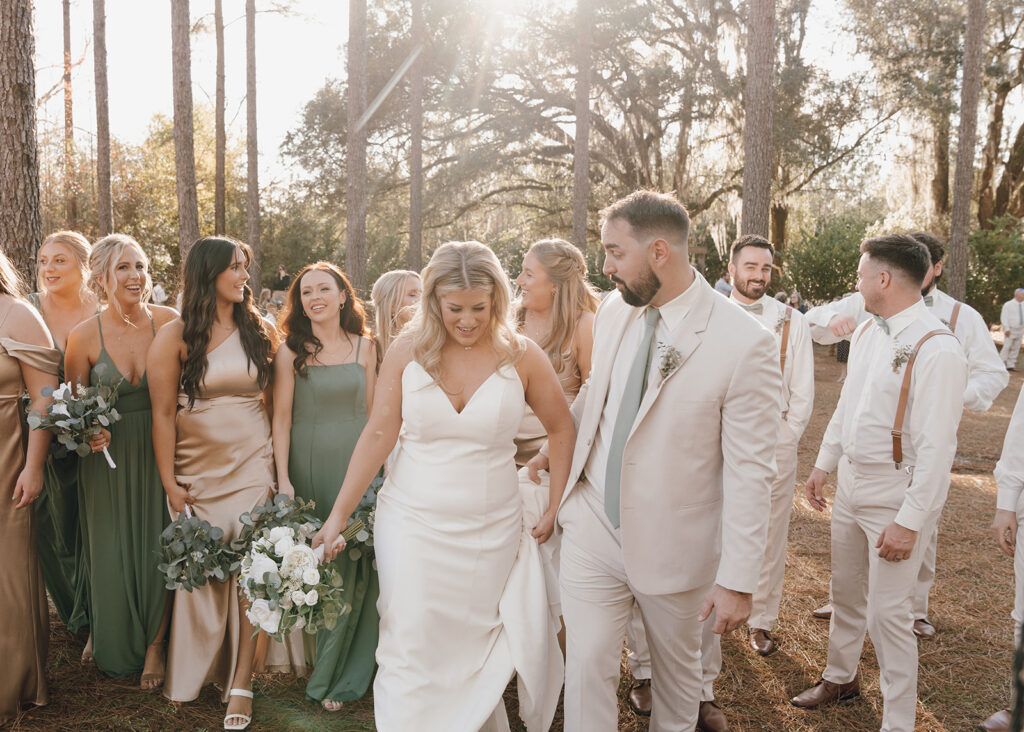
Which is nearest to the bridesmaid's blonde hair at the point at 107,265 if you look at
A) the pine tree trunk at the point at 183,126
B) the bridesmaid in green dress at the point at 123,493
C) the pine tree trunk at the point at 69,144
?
the bridesmaid in green dress at the point at 123,493

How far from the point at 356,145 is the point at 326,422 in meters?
10.9

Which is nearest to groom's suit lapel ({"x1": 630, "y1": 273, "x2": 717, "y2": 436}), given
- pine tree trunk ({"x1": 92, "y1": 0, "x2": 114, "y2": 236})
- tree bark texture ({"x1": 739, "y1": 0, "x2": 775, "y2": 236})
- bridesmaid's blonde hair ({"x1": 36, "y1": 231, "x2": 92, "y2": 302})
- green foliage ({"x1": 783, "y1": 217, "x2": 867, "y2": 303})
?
bridesmaid's blonde hair ({"x1": 36, "y1": 231, "x2": 92, "y2": 302})

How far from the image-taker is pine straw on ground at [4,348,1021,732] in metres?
3.74

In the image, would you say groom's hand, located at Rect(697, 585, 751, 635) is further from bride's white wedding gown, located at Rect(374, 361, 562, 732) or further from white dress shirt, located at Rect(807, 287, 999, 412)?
white dress shirt, located at Rect(807, 287, 999, 412)

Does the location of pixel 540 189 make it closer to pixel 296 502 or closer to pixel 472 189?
pixel 472 189

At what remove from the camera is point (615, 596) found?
293 cm

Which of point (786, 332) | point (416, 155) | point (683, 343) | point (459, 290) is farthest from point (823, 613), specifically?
point (416, 155)

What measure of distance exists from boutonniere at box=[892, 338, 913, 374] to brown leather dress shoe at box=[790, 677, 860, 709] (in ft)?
5.79

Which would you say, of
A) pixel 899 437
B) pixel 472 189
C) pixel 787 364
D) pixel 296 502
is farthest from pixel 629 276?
pixel 472 189

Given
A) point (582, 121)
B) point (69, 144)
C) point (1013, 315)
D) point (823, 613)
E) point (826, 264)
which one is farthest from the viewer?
point (69, 144)

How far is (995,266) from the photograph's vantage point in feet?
70.3

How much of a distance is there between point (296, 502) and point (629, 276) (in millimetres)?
1964

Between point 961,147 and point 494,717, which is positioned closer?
point 494,717

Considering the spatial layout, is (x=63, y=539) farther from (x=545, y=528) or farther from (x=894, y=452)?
(x=894, y=452)
